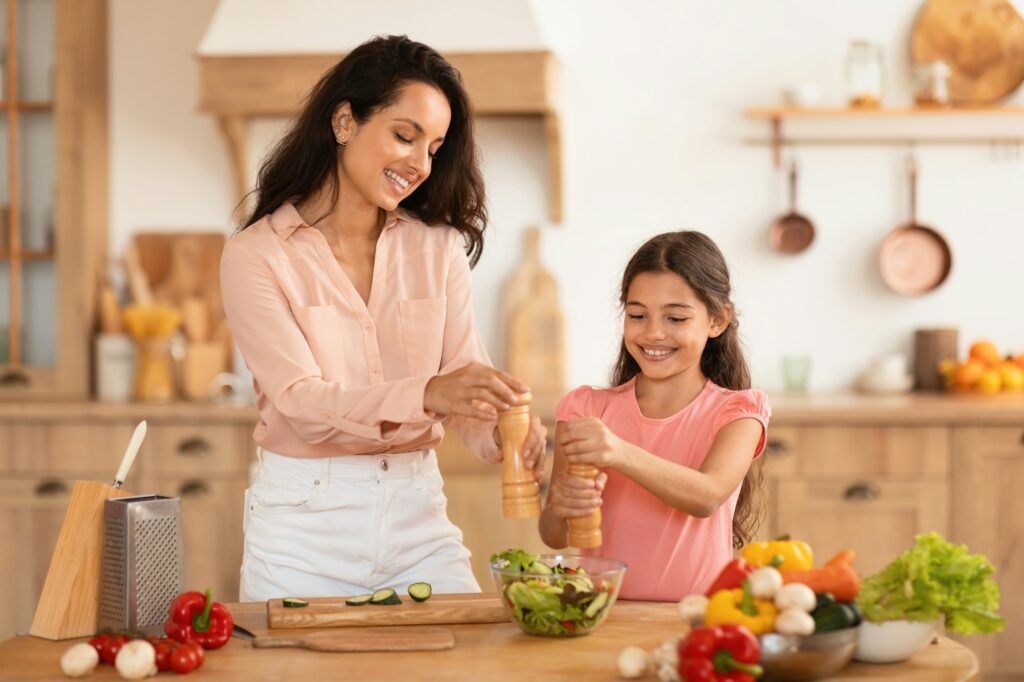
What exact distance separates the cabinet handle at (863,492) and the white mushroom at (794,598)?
2.32 m

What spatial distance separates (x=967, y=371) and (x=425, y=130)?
2.50 m

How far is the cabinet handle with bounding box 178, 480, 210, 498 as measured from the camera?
3.82m

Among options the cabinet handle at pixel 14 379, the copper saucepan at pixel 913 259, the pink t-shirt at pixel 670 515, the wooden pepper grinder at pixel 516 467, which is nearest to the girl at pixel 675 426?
the pink t-shirt at pixel 670 515

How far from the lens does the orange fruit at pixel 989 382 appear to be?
394 centimetres

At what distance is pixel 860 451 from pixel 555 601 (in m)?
2.25

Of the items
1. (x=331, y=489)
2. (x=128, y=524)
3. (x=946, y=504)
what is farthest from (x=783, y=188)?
(x=128, y=524)

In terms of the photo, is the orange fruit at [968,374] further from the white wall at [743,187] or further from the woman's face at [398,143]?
the woman's face at [398,143]

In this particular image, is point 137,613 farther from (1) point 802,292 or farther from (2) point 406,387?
(1) point 802,292

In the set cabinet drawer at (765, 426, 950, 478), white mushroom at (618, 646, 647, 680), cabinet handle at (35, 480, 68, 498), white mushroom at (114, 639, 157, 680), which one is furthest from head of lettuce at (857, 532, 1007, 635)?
cabinet handle at (35, 480, 68, 498)

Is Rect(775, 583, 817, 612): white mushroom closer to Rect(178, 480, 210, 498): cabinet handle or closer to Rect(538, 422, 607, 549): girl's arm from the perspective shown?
Rect(538, 422, 607, 549): girl's arm

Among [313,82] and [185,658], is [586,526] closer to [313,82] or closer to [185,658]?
[185,658]

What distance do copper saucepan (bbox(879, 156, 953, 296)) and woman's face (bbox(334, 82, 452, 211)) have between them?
249 cm

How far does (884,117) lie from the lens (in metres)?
4.19

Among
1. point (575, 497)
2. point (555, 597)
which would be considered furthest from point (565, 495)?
point (555, 597)
